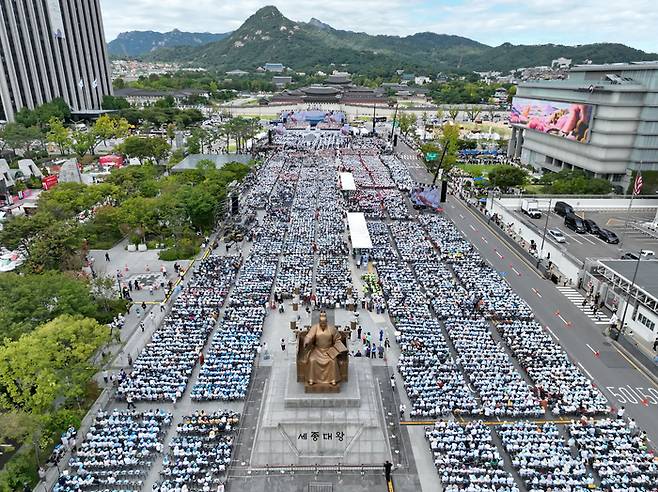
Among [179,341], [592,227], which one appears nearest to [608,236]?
[592,227]

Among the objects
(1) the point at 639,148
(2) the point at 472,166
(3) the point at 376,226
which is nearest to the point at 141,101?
(2) the point at 472,166

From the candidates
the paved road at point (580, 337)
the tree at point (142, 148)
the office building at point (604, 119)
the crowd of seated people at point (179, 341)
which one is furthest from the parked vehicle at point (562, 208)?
the tree at point (142, 148)

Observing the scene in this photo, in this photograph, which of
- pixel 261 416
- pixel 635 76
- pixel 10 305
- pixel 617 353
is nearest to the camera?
pixel 261 416

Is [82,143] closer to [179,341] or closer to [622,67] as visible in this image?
[179,341]

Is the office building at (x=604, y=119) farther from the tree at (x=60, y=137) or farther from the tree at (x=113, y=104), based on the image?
the tree at (x=113, y=104)

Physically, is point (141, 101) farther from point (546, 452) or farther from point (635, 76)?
point (546, 452)

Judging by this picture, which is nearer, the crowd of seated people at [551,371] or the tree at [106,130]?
the crowd of seated people at [551,371]
